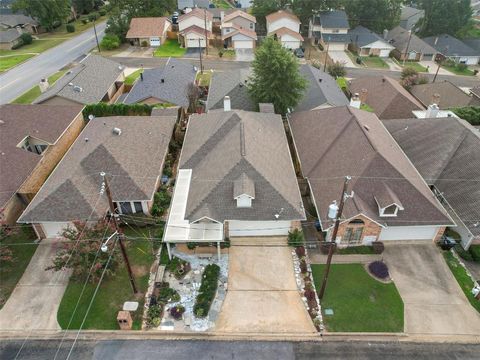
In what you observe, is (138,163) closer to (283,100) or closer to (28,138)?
(28,138)

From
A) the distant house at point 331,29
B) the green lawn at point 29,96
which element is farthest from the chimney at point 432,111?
the green lawn at point 29,96

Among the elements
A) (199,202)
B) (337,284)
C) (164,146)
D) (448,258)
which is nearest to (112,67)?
(164,146)

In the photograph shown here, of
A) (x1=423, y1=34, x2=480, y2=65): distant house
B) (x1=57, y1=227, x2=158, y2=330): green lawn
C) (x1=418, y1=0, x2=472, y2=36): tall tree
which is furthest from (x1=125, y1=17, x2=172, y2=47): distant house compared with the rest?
(x1=418, y1=0, x2=472, y2=36): tall tree

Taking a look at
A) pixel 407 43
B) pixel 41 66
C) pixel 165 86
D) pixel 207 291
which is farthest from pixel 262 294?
pixel 407 43

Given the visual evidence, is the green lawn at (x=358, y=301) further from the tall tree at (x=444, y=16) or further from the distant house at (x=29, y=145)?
the tall tree at (x=444, y=16)

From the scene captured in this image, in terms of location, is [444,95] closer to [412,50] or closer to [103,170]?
[412,50]

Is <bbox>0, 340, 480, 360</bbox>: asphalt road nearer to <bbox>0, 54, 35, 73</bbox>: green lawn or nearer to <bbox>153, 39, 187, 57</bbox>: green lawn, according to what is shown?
<bbox>0, 54, 35, 73</bbox>: green lawn

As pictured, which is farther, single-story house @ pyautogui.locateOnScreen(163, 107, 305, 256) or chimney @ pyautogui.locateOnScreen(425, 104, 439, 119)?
chimney @ pyautogui.locateOnScreen(425, 104, 439, 119)
